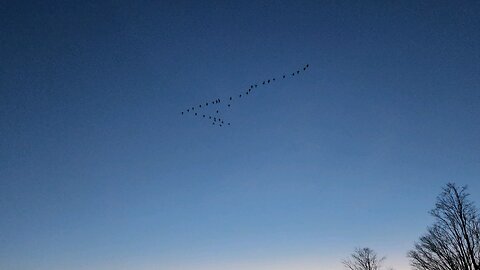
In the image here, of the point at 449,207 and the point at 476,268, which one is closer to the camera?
the point at 476,268

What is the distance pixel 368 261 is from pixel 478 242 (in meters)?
31.8

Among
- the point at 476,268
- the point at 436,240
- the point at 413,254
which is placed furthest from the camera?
the point at 413,254

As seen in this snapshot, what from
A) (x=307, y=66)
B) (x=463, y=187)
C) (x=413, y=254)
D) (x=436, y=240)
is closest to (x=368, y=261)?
(x=413, y=254)

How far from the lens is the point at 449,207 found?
25047 mm

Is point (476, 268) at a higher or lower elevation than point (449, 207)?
lower

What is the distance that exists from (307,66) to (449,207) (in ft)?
52.5

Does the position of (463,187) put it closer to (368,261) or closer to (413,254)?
(413,254)

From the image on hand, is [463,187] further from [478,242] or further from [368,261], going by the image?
[368,261]

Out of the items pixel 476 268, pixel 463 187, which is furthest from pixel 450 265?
pixel 463 187

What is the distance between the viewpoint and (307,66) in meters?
20.7

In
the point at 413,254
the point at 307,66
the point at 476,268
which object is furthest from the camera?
the point at 413,254

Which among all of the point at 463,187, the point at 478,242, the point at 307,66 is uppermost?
the point at 307,66

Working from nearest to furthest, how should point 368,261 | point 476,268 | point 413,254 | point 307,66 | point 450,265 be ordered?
point 307,66
point 476,268
point 450,265
point 413,254
point 368,261

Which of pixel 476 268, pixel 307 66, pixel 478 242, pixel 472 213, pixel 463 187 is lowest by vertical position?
pixel 476 268
